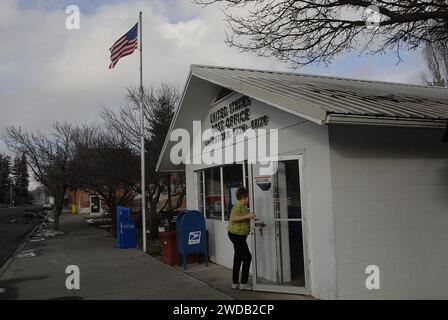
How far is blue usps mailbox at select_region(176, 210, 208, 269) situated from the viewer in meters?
10.9

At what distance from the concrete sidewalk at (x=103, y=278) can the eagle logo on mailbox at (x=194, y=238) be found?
0.77 metres

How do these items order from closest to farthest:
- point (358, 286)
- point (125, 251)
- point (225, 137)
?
point (358, 286) < point (225, 137) < point (125, 251)

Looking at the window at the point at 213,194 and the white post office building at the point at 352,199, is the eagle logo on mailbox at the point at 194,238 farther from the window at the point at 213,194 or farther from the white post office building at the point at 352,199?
the white post office building at the point at 352,199

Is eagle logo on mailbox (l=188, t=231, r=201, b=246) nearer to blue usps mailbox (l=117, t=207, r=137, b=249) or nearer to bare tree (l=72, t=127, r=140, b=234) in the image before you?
blue usps mailbox (l=117, t=207, r=137, b=249)

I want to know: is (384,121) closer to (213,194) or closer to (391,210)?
(391,210)

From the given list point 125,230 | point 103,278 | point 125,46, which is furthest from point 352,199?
point 125,230

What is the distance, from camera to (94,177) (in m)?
22.2

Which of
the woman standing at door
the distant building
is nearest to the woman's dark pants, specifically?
the woman standing at door

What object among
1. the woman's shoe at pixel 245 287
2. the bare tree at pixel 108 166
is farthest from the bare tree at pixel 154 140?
the woman's shoe at pixel 245 287

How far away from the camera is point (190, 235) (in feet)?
36.2

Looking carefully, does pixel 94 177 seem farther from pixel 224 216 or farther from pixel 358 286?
pixel 358 286

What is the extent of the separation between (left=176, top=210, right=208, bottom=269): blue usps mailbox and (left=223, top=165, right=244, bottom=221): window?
688 millimetres
